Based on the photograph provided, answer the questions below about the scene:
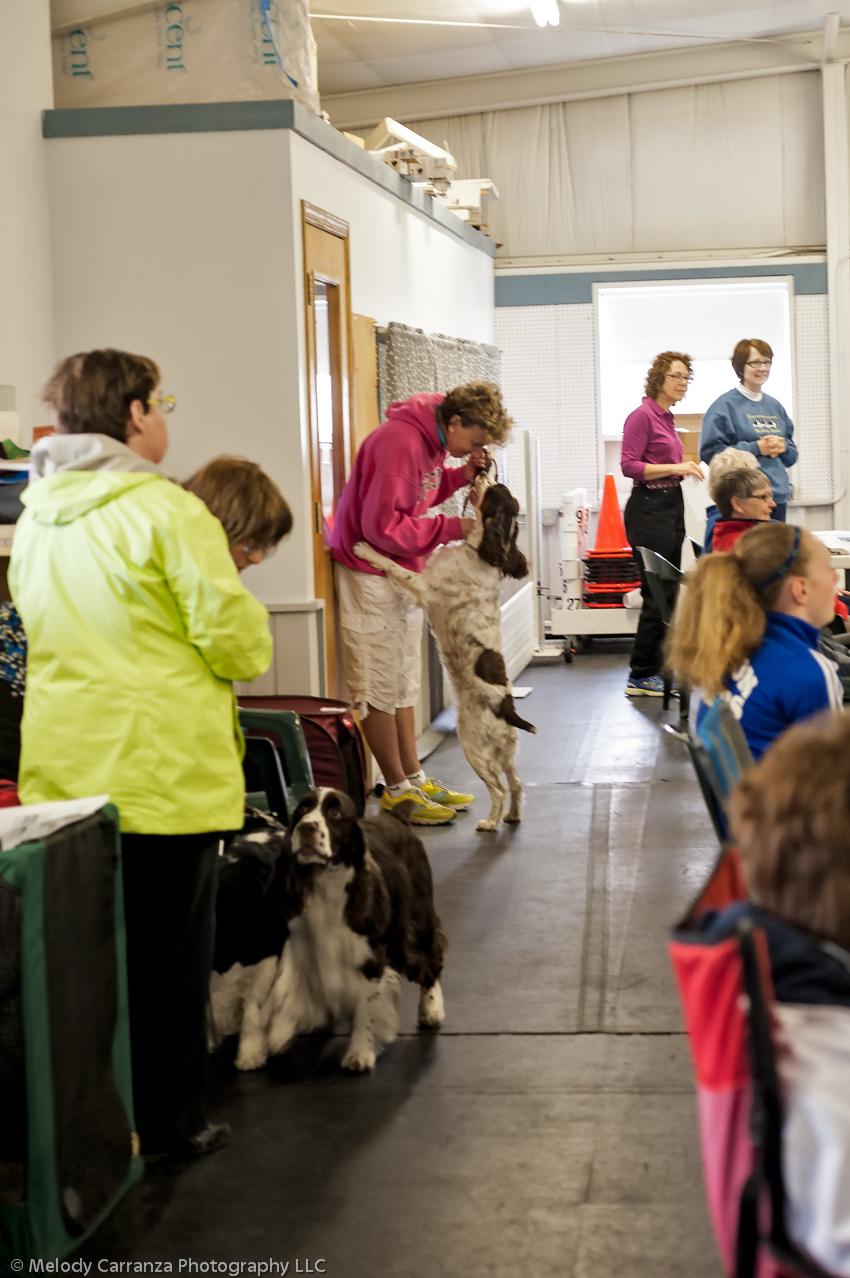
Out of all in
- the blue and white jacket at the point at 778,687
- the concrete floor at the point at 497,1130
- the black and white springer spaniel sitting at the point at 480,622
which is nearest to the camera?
the concrete floor at the point at 497,1130

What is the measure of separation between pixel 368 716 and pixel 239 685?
20.7 inches

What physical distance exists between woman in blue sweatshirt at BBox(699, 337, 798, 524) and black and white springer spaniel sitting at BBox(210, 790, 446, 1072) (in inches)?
141

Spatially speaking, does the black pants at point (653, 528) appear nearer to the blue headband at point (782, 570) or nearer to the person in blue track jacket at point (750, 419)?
the person in blue track jacket at point (750, 419)

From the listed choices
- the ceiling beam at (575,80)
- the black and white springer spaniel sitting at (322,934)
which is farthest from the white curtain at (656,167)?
the black and white springer spaniel sitting at (322,934)

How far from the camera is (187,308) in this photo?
14.9 feet

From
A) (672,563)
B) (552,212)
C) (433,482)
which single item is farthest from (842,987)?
(552,212)

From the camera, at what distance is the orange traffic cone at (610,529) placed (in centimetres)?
884

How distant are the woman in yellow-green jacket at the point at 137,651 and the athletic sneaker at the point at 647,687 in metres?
4.96

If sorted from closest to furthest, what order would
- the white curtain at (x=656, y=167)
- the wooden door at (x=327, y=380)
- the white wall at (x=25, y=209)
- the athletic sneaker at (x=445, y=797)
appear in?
the white wall at (x=25, y=209)
the wooden door at (x=327, y=380)
the athletic sneaker at (x=445, y=797)
the white curtain at (x=656, y=167)

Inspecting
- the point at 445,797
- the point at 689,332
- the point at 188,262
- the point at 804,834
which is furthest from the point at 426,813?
the point at 689,332

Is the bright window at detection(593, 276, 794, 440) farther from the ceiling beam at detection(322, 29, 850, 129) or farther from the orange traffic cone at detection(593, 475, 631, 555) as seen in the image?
the ceiling beam at detection(322, 29, 850, 129)

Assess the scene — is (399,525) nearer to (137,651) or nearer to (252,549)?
(252,549)

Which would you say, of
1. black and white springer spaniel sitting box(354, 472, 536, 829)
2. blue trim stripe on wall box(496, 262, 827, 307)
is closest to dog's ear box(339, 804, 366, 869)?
black and white springer spaniel sitting box(354, 472, 536, 829)

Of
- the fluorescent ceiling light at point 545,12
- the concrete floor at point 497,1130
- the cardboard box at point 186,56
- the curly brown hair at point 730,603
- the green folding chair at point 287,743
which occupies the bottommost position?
the concrete floor at point 497,1130
